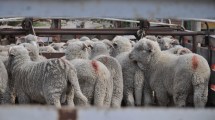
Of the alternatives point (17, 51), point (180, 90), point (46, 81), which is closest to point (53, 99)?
point (46, 81)

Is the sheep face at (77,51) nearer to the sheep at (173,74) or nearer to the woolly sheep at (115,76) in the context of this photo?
the woolly sheep at (115,76)

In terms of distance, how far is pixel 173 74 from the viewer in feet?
15.4

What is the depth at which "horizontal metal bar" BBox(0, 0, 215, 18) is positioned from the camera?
5.41ft

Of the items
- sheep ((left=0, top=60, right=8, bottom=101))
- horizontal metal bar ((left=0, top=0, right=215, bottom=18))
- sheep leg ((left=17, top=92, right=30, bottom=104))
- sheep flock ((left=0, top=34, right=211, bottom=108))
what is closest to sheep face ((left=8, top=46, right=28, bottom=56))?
sheep flock ((left=0, top=34, right=211, bottom=108))

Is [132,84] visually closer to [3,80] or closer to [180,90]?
[180,90]

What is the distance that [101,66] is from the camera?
451 centimetres

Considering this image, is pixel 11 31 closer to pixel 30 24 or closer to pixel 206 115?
pixel 30 24

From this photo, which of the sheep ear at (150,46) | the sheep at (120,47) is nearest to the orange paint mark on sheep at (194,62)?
the sheep ear at (150,46)

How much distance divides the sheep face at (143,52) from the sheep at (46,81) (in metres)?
1.20

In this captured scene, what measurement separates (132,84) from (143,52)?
0.39m

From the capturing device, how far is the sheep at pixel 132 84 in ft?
16.9

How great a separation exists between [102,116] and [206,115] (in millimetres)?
381

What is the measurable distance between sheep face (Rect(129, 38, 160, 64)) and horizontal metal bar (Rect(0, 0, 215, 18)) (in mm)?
3437

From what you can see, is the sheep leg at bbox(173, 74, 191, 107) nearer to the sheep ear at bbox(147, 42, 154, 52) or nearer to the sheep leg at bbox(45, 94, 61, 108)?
the sheep ear at bbox(147, 42, 154, 52)
